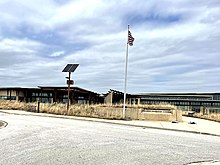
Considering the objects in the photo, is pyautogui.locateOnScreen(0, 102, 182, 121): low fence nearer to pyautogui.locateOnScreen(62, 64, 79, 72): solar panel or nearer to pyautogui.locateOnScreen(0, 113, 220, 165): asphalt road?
pyautogui.locateOnScreen(62, 64, 79, 72): solar panel

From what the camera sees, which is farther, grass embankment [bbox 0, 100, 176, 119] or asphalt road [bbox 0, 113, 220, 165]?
→ grass embankment [bbox 0, 100, 176, 119]

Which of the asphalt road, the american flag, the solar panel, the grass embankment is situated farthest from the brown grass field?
the asphalt road

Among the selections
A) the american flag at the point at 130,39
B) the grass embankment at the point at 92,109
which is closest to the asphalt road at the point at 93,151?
the grass embankment at the point at 92,109

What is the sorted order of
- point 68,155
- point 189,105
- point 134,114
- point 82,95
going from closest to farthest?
point 68,155
point 134,114
point 189,105
point 82,95

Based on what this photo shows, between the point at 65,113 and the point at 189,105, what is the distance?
2246 cm

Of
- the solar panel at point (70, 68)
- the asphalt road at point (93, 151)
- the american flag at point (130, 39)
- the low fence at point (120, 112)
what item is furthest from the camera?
the solar panel at point (70, 68)

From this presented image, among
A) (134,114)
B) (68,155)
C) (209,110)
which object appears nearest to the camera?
(68,155)

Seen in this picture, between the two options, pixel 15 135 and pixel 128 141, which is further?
pixel 15 135

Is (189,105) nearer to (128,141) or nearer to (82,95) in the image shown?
(82,95)

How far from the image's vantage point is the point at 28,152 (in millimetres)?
9172

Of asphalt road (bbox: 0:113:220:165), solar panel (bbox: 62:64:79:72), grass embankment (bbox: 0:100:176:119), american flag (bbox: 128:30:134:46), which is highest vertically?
american flag (bbox: 128:30:134:46)

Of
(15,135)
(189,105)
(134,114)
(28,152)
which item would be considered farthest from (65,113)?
(189,105)

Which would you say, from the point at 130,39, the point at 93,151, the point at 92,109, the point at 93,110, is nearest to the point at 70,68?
the point at 92,109

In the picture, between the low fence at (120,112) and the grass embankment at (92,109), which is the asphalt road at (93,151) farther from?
the grass embankment at (92,109)
